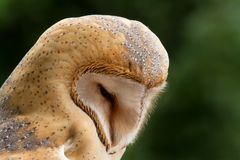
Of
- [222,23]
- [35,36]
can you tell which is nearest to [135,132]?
[222,23]

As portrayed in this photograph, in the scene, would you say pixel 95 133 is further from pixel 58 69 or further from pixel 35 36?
pixel 35 36

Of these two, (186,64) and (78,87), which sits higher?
(78,87)

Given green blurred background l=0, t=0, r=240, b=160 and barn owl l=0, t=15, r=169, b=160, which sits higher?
barn owl l=0, t=15, r=169, b=160

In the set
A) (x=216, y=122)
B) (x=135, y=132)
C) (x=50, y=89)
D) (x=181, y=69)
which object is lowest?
(x=216, y=122)

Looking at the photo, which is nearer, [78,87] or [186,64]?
[78,87]

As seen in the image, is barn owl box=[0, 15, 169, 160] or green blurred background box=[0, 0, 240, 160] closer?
barn owl box=[0, 15, 169, 160]
